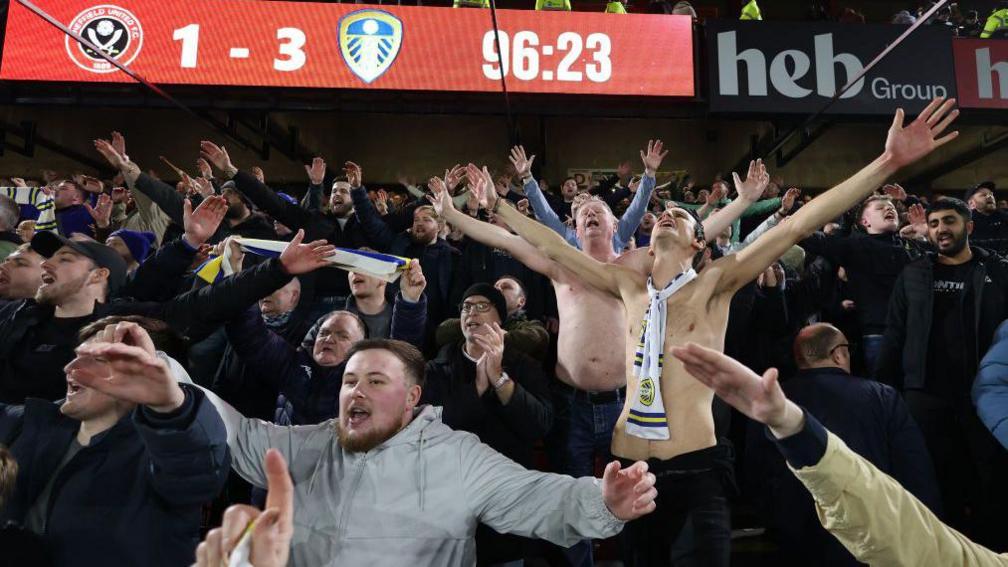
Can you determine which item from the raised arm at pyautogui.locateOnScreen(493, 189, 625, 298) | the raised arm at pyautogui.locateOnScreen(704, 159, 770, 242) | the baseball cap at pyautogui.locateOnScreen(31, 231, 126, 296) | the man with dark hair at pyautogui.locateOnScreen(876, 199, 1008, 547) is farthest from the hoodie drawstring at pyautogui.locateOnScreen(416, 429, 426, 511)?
the man with dark hair at pyautogui.locateOnScreen(876, 199, 1008, 547)

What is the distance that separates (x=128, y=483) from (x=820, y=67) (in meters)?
7.90

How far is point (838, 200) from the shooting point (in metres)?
2.61

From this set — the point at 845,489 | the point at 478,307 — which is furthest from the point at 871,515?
the point at 478,307

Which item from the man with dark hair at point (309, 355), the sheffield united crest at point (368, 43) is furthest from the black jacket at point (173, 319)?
the sheffield united crest at point (368, 43)

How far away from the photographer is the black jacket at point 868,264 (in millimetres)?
4402

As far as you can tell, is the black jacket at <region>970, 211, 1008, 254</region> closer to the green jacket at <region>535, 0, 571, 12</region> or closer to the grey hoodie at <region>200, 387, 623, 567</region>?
the green jacket at <region>535, 0, 571, 12</region>

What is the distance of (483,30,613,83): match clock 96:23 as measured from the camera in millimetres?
7410

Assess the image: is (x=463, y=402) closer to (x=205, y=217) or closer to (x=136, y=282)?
(x=205, y=217)

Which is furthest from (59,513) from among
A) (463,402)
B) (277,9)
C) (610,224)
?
(277,9)

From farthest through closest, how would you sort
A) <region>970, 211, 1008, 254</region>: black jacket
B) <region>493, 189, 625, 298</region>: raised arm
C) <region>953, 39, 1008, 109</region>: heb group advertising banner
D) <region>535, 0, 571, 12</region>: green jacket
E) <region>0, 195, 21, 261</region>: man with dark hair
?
<region>535, 0, 571, 12</region>: green jacket → <region>953, 39, 1008, 109</region>: heb group advertising banner → <region>970, 211, 1008, 254</region>: black jacket → <region>0, 195, 21, 261</region>: man with dark hair → <region>493, 189, 625, 298</region>: raised arm

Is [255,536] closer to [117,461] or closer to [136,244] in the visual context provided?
[117,461]

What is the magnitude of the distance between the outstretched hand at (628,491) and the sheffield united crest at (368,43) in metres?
6.43

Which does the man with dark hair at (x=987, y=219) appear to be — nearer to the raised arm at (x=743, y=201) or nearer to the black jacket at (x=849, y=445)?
the raised arm at (x=743, y=201)

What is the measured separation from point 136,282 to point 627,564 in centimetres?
282
